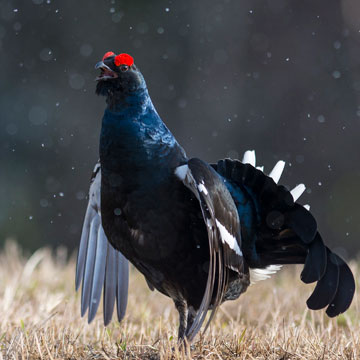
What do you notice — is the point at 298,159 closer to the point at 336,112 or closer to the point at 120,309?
the point at 336,112

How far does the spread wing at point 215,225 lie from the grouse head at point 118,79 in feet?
1.17

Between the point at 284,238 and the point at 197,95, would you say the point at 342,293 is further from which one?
the point at 197,95

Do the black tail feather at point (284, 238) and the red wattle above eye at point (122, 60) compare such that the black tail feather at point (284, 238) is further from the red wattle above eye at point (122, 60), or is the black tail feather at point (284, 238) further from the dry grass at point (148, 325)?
the red wattle above eye at point (122, 60)

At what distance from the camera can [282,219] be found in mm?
2361

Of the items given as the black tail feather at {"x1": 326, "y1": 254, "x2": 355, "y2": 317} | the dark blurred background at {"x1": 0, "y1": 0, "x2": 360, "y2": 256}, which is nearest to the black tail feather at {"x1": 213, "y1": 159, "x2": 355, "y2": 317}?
the black tail feather at {"x1": 326, "y1": 254, "x2": 355, "y2": 317}

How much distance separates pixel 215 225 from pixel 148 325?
884 mm

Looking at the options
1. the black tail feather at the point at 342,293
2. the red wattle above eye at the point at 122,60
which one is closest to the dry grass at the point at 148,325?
the black tail feather at the point at 342,293

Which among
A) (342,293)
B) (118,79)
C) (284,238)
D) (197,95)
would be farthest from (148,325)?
(197,95)

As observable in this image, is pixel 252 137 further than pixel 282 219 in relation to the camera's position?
Yes

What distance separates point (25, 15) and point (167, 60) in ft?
6.57

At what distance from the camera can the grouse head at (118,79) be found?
7.24 ft

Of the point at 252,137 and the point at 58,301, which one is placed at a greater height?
the point at 252,137

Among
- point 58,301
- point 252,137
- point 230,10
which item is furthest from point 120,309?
point 230,10

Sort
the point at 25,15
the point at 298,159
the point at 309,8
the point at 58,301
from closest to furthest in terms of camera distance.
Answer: the point at 58,301 → the point at 298,159 → the point at 309,8 → the point at 25,15
